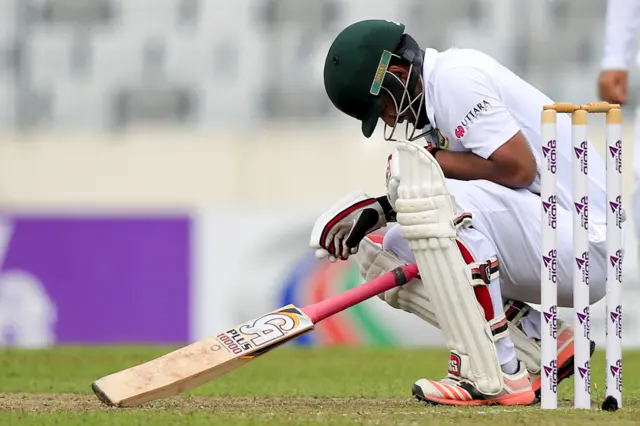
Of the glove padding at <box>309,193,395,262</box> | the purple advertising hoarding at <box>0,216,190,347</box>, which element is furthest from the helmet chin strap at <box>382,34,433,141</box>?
the purple advertising hoarding at <box>0,216,190,347</box>

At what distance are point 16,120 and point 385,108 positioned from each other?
329 inches

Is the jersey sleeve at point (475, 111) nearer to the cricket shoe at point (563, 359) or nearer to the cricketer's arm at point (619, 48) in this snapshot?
the cricket shoe at point (563, 359)

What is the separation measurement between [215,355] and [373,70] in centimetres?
102

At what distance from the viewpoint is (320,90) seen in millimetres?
11656

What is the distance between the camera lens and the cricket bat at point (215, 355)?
11.5ft

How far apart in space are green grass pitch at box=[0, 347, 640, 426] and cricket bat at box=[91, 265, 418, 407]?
63mm

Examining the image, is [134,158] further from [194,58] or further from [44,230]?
[44,230]

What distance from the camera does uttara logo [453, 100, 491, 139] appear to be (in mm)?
3602

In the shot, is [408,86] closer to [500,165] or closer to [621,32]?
[500,165]

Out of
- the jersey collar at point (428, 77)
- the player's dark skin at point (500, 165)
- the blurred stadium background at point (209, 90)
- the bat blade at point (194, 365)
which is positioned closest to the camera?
the bat blade at point (194, 365)

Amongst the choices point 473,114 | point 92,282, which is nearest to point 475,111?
point 473,114

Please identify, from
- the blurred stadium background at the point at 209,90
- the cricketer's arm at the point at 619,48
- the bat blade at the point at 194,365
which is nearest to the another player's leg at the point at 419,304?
the bat blade at the point at 194,365

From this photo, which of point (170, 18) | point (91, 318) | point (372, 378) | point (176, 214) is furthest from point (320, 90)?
point (372, 378)

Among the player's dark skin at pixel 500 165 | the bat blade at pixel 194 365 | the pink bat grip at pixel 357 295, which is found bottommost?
the bat blade at pixel 194 365
